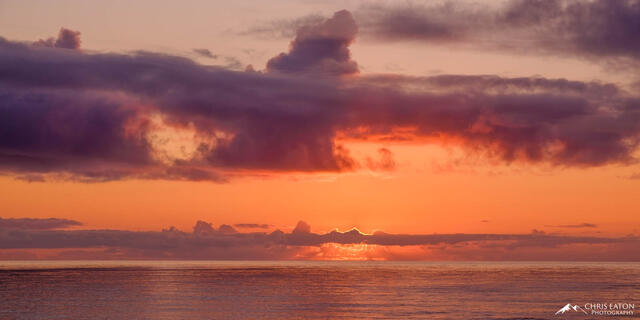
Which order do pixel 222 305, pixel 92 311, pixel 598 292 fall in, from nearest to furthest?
1. pixel 92 311
2. pixel 222 305
3. pixel 598 292

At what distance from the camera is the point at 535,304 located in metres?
116

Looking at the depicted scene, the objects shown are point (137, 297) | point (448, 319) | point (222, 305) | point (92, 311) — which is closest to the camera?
point (448, 319)

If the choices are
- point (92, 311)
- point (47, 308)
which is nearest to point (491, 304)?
point (92, 311)

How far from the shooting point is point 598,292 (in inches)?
5782

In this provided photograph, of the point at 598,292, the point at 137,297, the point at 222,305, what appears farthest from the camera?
the point at 598,292

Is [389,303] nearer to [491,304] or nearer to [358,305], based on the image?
[358,305]

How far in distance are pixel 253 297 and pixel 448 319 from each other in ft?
167

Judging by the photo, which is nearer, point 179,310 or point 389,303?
point 179,310

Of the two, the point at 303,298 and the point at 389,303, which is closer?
the point at 389,303

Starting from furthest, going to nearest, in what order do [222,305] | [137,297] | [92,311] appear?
[137,297] < [222,305] < [92,311]

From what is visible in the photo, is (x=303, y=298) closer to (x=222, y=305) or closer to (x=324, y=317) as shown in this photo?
(x=222, y=305)

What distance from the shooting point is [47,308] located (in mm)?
108188

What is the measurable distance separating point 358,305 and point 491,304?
21567 millimetres

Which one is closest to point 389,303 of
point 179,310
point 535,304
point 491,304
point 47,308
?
point 491,304
